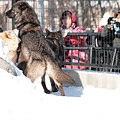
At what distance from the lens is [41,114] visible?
227 inches

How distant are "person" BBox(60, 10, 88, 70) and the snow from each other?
3.55 m

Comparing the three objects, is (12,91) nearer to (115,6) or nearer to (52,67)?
(52,67)

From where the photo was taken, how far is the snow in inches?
224

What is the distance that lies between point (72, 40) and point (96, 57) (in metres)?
0.75

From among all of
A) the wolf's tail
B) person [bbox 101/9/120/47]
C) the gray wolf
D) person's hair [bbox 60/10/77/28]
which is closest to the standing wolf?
the wolf's tail

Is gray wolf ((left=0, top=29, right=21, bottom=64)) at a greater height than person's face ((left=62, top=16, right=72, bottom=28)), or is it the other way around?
person's face ((left=62, top=16, right=72, bottom=28))

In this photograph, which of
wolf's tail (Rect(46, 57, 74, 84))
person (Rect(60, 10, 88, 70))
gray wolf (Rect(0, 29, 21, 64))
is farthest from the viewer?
person (Rect(60, 10, 88, 70))

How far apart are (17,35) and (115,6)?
3.42 metres

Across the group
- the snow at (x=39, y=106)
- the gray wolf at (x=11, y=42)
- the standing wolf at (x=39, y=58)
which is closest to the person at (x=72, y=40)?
the standing wolf at (x=39, y=58)

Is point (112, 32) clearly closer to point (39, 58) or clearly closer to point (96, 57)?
point (96, 57)

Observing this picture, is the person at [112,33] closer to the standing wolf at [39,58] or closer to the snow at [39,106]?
the standing wolf at [39,58]

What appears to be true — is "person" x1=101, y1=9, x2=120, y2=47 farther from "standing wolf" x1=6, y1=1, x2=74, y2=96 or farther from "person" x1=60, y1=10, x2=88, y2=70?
"standing wolf" x1=6, y1=1, x2=74, y2=96

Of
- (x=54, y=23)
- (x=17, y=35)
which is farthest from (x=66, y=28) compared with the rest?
(x=17, y=35)

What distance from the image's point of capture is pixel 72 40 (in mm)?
10141
